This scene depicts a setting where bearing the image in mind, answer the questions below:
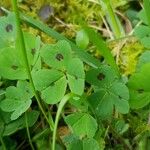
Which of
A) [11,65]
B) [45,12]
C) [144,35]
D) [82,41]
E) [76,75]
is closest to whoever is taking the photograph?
[76,75]

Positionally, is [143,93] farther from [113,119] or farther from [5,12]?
[5,12]

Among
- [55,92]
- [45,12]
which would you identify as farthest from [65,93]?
[45,12]

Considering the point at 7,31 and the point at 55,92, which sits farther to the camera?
the point at 7,31

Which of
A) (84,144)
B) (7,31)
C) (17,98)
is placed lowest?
(84,144)

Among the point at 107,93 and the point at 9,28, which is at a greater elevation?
the point at 9,28

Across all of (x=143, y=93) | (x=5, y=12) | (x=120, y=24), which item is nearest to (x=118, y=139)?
(x=143, y=93)

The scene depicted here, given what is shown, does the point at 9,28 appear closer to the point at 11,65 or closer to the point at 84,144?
the point at 11,65

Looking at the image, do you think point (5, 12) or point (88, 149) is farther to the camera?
point (5, 12)
